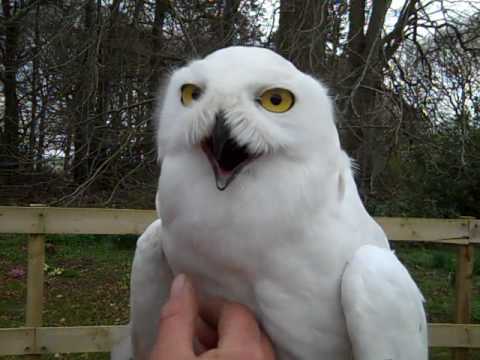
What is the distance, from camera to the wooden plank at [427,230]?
3.08m

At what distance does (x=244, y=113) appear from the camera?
118 centimetres

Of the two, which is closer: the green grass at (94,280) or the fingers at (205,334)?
the fingers at (205,334)

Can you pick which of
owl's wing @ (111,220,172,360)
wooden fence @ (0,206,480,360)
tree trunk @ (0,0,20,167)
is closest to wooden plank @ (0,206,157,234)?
wooden fence @ (0,206,480,360)

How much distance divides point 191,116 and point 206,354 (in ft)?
1.96

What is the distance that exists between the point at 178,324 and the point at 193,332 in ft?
0.24

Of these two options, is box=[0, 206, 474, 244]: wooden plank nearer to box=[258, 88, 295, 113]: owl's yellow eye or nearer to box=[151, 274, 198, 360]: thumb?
box=[151, 274, 198, 360]: thumb

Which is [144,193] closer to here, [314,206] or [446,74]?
[446,74]

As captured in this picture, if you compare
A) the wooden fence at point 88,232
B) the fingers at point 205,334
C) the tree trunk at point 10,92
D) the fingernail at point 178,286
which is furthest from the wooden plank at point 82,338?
the tree trunk at point 10,92

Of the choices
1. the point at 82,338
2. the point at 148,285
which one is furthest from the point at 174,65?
the point at 148,285

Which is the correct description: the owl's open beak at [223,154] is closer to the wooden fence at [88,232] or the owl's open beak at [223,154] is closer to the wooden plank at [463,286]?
the wooden fence at [88,232]

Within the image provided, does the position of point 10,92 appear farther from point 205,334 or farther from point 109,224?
point 205,334

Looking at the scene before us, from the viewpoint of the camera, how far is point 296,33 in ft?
11.6

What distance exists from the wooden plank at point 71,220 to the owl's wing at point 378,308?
5.62 ft

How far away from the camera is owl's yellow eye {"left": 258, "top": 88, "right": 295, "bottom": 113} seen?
1215mm
